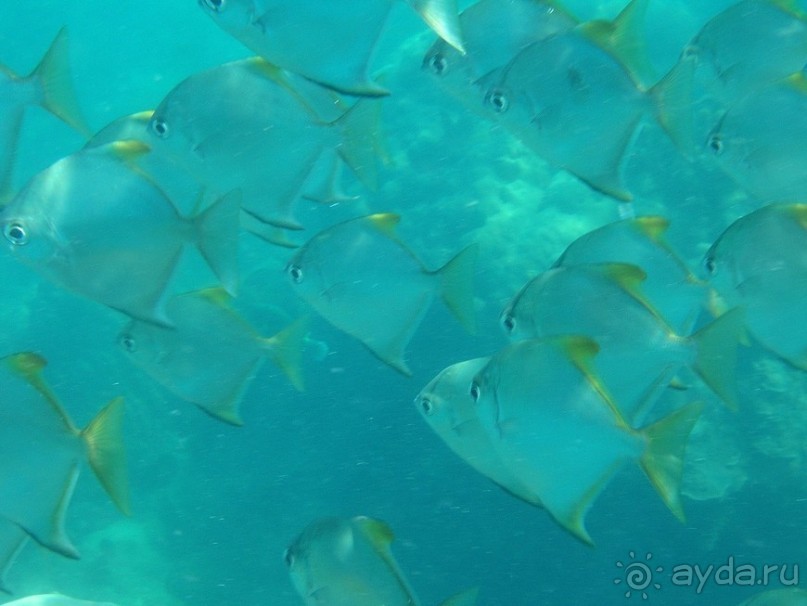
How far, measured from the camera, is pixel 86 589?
8.70 m

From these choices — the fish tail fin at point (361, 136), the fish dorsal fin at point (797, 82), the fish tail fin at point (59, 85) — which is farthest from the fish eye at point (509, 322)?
the fish tail fin at point (59, 85)

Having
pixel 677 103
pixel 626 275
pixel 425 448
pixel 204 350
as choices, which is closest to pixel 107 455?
pixel 204 350

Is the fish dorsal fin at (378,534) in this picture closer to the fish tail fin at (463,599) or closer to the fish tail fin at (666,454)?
the fish tail fin at (463,599)

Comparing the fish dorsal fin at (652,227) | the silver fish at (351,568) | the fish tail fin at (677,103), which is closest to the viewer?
the silver fish at (351,568)

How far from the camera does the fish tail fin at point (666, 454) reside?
2129 millimetres

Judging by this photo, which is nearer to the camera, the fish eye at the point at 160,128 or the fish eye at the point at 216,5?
the fish eye at the point at 216,5

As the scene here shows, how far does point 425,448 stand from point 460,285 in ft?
15.5

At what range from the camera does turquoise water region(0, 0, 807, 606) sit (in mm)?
6492

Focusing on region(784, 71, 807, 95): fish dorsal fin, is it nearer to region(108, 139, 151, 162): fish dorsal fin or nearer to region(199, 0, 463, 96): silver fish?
region(199, 0, 463, 96): silver fish

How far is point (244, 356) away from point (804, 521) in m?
5.67

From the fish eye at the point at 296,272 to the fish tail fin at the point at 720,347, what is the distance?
5.16 feet

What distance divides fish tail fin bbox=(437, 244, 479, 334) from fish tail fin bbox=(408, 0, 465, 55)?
1044 millimetres

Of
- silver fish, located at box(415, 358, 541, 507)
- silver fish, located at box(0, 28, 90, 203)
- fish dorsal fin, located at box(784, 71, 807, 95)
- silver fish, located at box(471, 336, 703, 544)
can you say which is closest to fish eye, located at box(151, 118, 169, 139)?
silver fish, located at box(0, 28, 90, 203)

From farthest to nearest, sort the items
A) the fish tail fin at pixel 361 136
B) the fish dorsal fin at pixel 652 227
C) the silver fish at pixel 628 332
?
the fish dorsal fin at pixel 652 227, the fish tail fin at pixel 361 136, the silver fish at pixel 628 332
